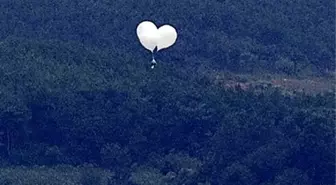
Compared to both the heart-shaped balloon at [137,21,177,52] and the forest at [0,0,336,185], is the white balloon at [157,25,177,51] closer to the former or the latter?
the heart-shaped balloon at [137,21,177,52]

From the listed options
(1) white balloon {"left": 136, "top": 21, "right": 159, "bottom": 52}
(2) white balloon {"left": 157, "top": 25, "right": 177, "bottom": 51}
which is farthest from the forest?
(1) white balloon {"left": 136, "top": 21, "right": 159, "bottom": 52}

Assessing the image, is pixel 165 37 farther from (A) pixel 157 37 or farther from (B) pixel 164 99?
(B) pixel 164 99

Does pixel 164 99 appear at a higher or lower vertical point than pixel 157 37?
lower

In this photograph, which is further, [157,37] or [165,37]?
[165,37]

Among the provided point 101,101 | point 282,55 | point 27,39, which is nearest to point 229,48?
point 282,55

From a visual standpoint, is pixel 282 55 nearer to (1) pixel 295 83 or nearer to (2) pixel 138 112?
(1) pixel 295 83

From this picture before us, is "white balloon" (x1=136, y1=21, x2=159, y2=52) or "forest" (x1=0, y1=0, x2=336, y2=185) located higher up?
"white balloon" (x1=136, y1=21, x2=159, y2=52)

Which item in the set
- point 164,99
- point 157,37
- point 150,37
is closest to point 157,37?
point 157,37

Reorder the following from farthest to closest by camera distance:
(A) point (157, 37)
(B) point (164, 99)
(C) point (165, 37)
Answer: (B) point (164, 99)
(C) point (165, 37)
(A) point (157, 37)

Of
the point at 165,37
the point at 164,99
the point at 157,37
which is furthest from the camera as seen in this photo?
the point at 164,99
